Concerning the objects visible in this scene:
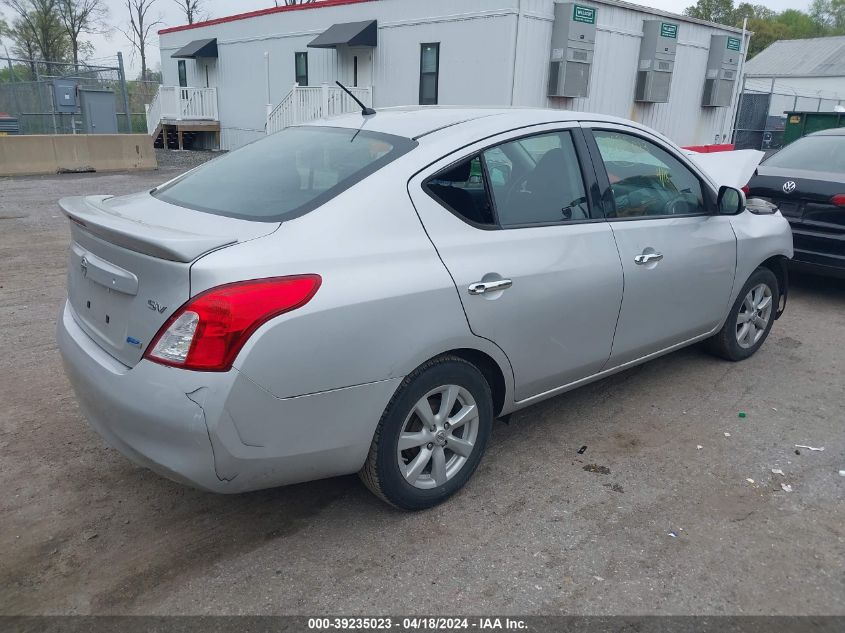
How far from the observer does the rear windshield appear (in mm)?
2861

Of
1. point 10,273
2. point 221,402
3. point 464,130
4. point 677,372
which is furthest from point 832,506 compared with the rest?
point 10,273

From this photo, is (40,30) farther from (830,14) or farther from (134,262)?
(830,14)

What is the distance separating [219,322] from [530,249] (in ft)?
4.95

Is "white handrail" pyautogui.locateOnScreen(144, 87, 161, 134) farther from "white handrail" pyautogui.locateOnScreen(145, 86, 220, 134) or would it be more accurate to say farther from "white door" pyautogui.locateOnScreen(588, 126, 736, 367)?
"white door" pyautogui.locateOnScreen(588, 126, 736, 367)

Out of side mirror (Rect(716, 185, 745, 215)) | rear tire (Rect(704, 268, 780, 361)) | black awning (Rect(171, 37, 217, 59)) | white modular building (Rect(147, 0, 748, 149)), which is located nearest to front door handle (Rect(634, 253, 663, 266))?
side mirror (Rect(716, 185, 745, 215))

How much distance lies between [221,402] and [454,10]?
15385 mm

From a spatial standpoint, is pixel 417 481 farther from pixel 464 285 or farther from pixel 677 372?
pixel 677 372

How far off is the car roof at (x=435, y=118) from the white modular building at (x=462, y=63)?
1214 centimetres

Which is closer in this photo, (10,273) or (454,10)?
(10,273)

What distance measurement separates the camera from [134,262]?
2.57 meters

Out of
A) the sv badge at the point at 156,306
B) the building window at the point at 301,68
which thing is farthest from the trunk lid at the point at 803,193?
the building window at the point at 301,68

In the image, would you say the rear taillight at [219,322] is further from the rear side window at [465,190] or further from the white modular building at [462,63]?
the white modular building at [462,63]

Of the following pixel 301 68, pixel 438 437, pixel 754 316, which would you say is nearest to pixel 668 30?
pixel 301 68

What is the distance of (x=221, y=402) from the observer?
2.38 m
